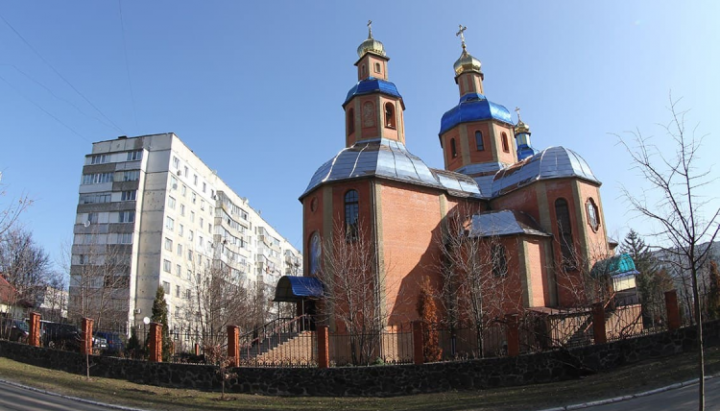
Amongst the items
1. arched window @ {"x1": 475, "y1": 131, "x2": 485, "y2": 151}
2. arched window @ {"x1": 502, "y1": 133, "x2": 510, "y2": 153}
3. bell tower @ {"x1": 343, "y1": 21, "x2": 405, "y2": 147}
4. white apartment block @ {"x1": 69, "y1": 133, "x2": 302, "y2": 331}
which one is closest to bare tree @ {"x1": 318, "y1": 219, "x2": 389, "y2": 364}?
bell tower @ {"x1": 343, "y1": 21, "x2": 405, "y2": 147}

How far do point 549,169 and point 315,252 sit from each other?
10682mm

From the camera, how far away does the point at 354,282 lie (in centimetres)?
1697

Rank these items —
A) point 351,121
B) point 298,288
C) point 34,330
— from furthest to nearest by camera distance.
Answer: point 351,121 → point 298,288 → point 34,330

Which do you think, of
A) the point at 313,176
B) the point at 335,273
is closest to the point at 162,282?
the point at 313,176

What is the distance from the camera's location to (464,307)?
1825cm

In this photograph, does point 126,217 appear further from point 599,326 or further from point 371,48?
point 599,326

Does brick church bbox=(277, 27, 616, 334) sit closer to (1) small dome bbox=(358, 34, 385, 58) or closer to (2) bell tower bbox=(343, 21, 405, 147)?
(2) bell tower bbox=(343, 21, 405, 147)

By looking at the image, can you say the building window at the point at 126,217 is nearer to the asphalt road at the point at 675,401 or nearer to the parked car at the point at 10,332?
the parked car at the point at 10,332

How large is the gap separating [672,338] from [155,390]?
12.2m

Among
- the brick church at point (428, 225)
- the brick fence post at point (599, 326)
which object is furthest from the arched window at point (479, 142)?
the brick fence post at point (599, 326)

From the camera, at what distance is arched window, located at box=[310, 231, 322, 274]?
19734 millimetres

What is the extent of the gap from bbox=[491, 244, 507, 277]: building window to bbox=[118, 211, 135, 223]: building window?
75.6ft

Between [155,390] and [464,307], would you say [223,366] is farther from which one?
[464,307]

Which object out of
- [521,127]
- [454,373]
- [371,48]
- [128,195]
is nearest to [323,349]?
[454,373]
